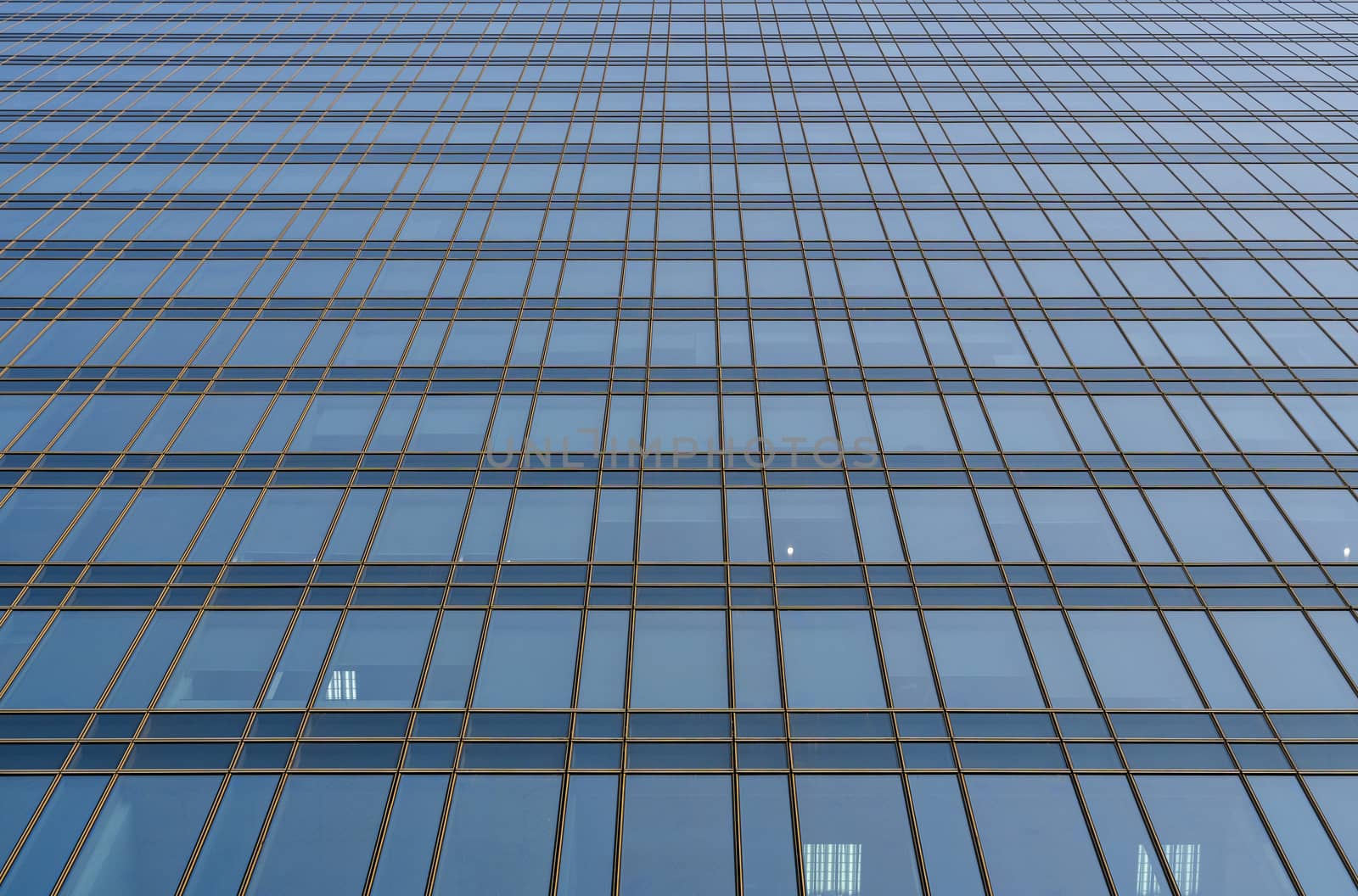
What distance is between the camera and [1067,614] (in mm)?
16000

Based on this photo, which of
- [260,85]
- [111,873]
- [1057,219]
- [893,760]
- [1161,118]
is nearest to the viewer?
[111,873]

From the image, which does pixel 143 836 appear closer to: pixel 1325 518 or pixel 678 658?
pixel 678 658

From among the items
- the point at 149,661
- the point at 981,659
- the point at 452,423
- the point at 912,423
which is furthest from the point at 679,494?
the point at 149,661

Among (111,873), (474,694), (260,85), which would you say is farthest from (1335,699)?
(260,85)

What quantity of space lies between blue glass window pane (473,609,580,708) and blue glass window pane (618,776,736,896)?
82.2 inches

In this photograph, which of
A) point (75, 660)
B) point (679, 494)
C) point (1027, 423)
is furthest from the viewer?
point (1027, 423)

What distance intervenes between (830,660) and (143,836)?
10.4 metres

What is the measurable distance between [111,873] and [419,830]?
4.07m

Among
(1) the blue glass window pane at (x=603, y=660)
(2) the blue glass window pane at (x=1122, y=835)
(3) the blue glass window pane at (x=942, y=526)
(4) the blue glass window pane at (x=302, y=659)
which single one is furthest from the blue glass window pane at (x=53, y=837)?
(2) the blue glass window pane at (x=1122, y=835)

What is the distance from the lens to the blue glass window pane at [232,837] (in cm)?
1238

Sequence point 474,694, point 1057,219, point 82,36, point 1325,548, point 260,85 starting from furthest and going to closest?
point 82,36 < point 260,85 < point 1057,219 < point 1325,548 < point 474,694

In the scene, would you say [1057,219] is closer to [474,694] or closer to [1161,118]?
[1161,118]

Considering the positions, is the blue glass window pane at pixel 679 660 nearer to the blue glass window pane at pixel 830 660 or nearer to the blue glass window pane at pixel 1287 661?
the blue glass window pane at pixel 830 660

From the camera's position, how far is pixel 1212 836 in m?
12.9
